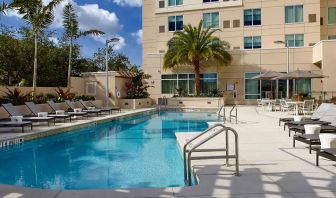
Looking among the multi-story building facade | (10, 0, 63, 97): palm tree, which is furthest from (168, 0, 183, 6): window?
(10, 0, 63, 97): palm tree

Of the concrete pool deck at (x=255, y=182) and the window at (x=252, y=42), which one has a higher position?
the window at (x=252, y=42)

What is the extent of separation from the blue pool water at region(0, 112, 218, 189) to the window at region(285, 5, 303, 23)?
23.7 metres

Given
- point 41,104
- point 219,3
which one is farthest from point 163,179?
point 219,3

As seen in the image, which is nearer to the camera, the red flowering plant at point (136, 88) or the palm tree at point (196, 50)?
the red flowering plant at point (136, 88)

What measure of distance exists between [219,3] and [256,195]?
105ft

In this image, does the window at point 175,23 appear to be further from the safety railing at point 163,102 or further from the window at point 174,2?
the safety railing at point 163,102

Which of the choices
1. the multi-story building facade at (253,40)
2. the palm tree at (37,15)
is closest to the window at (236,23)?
the multi-story building facade at (253,40)

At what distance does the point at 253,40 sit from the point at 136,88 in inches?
506

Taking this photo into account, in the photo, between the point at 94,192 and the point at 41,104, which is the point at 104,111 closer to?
the point at 41,104

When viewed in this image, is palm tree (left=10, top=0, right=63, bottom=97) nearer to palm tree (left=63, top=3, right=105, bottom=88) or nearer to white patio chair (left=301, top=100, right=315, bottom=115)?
palm tree (left=63, top=3, right=105, bottom=88)

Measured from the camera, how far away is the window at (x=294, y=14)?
108 feet

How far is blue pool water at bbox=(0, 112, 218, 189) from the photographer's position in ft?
25.2

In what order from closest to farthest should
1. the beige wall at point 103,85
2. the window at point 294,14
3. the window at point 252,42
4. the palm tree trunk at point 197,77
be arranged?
the beige wall at point 103,85 < the palm tree trunk at point 197,77 < the window at point 294,14 < the window at point 252,42

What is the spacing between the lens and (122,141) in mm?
13234
